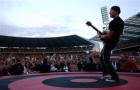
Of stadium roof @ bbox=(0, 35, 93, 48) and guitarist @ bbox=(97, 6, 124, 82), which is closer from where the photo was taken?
guitarist @ bbox=(97, 6, 124, 82)

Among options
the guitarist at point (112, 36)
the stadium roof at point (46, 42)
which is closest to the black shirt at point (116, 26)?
the guitarist at point (112, 36)

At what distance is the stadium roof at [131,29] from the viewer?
126 feet

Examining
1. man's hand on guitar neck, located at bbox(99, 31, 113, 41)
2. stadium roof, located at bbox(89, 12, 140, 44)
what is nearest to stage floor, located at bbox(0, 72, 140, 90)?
man's hand on guitar neck, located at bbox(99, 31, 113, 41)

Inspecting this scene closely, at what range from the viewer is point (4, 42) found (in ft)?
143

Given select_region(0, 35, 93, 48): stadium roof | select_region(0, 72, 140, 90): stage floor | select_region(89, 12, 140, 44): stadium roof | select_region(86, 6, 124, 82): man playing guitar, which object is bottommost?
select_region(0, 72, 140, 90): stage floor

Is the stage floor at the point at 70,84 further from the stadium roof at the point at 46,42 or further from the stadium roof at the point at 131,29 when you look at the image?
the stadium roof at the point at 46,42

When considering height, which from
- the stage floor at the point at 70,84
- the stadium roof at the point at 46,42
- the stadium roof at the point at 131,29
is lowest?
the stage floor at the point at 70,84

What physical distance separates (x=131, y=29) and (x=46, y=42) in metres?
16.5

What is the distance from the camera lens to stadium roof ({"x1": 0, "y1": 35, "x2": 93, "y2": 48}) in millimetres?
43781

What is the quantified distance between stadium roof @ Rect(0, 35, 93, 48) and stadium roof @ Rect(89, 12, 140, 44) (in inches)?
185

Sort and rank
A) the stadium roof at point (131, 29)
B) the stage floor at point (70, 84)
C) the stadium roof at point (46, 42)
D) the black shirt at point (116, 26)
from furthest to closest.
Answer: the stadium roof at point (46, 42) < the stadium roof at point (131, 29) < the black shirt at point (116, 26) < the stage floor at point (70, 84)

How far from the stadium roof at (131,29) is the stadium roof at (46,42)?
4687 mm

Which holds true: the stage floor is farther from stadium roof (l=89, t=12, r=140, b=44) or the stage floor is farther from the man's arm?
stadium roof (l=89, t=12, r=140, b=44)

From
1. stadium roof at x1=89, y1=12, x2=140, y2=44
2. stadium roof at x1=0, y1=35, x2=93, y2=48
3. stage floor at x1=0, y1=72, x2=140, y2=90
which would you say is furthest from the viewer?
stadium roof at x1=0, y1=35, x2=93, y2=48
